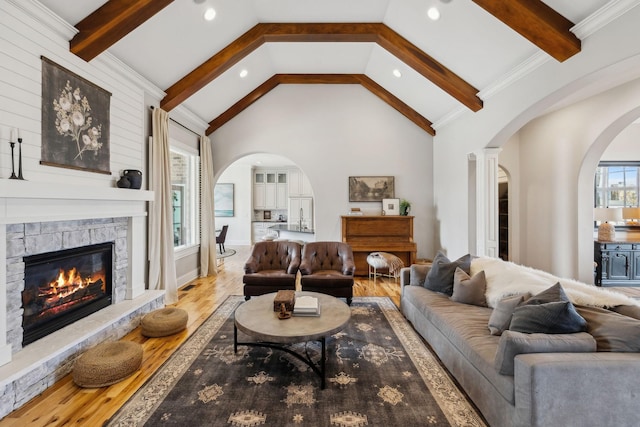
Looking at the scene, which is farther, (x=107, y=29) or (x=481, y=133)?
(x=481, y=133)

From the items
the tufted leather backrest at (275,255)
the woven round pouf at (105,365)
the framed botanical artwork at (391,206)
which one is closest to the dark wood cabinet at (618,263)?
the framed botanical artwork at (391,206)

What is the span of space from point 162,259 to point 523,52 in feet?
17.1

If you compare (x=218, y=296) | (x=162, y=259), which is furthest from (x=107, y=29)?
(x=218, y=296)

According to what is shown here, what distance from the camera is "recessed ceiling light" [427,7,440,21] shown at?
3.37 m

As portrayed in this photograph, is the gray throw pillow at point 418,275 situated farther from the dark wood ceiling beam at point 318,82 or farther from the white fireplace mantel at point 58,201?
the dark wood ceiling beam at point 318,82

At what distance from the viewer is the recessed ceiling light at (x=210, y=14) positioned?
134 inches

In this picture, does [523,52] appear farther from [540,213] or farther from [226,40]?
[226,40]

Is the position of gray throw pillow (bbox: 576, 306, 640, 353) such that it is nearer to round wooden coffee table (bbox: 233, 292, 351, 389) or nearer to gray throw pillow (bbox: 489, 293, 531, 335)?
gray throw pillow (bbox: 489, 293, 531, 335)

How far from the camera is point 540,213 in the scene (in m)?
5.04

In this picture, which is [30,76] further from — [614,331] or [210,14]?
[614,331]

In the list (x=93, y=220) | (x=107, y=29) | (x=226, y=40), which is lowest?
(x=93, y=220)

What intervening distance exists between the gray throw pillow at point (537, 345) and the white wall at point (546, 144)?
2.30 metres

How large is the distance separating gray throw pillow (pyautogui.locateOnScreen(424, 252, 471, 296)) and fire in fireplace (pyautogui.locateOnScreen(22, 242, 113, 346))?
11.8 ft

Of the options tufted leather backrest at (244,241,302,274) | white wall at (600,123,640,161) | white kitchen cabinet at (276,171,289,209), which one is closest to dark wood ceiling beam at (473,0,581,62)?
tufted leather backrest at (244,241,302,274)
